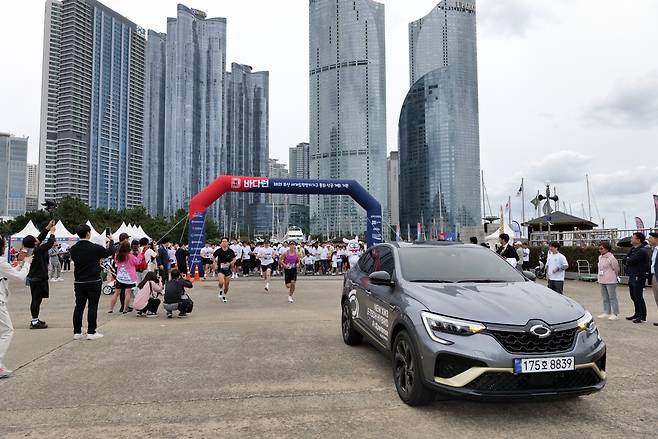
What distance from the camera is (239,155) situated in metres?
130

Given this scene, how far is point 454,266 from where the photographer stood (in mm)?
4957

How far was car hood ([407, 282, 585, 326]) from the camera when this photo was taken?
3.64 m

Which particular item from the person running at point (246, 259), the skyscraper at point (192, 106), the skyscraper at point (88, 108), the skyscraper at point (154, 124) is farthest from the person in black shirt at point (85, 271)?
the skyscraper at point (154, 124)

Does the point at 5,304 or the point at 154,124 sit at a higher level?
the point at 154,124

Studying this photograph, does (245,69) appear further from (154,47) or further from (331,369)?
(331,369)

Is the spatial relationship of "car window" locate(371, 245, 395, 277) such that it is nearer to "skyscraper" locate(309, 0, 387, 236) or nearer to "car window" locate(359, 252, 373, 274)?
"car window" locate(359, 252, 373, 274)

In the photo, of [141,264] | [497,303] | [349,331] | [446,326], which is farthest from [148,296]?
[497,303]

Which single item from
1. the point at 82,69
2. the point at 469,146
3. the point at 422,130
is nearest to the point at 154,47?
the point at 82,69

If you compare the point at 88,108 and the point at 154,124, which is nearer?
the point at 88,108

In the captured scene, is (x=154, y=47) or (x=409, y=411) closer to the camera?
(x=409, y=411)

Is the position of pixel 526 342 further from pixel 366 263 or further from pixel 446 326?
pixel 366 263

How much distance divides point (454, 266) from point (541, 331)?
1.53 m

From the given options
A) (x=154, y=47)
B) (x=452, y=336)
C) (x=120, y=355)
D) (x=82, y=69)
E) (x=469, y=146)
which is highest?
(x=154, y=47)

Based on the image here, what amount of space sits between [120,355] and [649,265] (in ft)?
32.6
